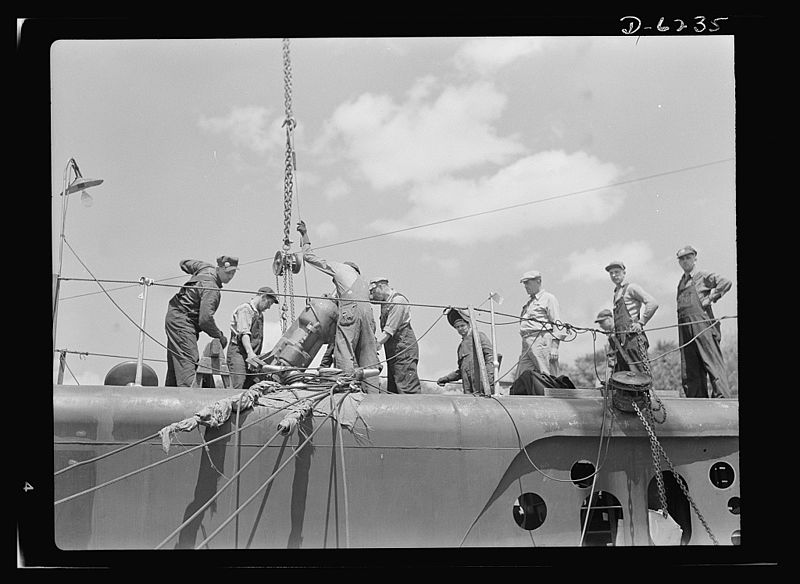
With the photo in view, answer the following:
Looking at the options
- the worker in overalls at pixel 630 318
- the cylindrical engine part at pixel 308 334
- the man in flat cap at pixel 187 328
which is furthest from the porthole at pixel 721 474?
the man in flat cap at pixel 187 328

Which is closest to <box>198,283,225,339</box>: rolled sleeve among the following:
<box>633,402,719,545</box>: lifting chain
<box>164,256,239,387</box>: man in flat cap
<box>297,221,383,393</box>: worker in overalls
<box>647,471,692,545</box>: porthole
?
<box>164,256,239,387</box>: man in flat cap

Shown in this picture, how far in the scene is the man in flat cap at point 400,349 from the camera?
929 centimetres

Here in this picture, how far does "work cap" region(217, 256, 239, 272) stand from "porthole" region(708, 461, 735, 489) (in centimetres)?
573

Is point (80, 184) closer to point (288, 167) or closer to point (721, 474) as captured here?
point (288, 167)

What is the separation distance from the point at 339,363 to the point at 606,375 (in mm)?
2871

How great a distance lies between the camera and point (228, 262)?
9.78 m

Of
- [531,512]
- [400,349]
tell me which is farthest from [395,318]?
[531,512]

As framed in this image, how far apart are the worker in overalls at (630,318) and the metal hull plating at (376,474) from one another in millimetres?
713

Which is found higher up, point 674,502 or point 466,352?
point 466,352

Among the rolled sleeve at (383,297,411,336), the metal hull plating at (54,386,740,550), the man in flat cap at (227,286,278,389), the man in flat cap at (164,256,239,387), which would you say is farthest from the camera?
the man in flat cap at (227,286,278,389)

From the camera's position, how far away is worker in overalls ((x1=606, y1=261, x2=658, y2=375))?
9.02m

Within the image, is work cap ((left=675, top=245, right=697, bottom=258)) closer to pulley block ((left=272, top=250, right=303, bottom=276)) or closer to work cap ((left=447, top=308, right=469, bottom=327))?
work cap ((left=447, top=308, right=469, bottom=327))

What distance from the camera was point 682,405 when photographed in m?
8.89

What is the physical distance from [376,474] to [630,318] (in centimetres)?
348
